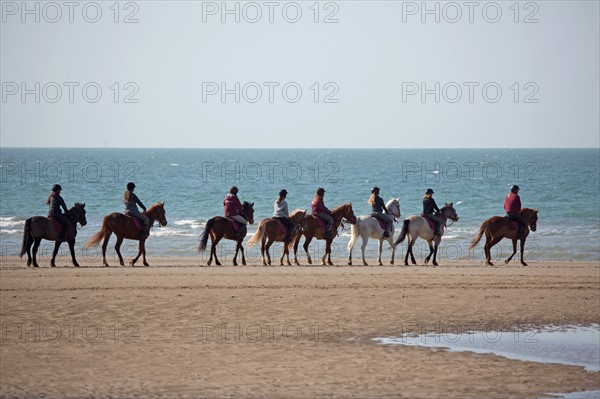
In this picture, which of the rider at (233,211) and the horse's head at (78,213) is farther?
the rider at (233,211)

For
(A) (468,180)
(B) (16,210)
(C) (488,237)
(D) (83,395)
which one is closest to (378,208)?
(C) (488,237)

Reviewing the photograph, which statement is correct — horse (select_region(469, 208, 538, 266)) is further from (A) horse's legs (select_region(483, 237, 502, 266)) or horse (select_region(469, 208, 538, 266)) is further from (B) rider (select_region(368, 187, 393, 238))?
(B) rider (select_region(368, 187, 393, 238))

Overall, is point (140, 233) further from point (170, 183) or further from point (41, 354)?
point (170, 183)

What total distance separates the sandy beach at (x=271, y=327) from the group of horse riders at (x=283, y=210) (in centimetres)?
154

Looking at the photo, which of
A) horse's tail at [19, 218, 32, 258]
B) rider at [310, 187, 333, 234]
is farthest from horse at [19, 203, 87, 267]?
rider at [310, 187, 333, 234]

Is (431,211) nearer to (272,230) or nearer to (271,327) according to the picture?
(272,230)

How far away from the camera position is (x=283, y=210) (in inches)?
1121

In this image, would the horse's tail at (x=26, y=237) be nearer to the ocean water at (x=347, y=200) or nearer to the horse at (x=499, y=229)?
the ocean water at (x=347, y=200)

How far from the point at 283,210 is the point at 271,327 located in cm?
1143

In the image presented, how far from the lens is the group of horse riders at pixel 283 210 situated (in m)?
26.9

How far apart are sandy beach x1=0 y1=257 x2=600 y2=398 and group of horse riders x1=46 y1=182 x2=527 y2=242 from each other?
5.04 ft

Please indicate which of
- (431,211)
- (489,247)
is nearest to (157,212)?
(431,211)

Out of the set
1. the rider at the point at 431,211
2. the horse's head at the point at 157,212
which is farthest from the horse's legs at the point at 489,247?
the horse's head at the point at 157,212

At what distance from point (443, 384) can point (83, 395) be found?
4.79 m
